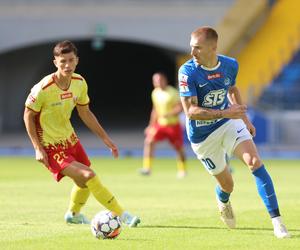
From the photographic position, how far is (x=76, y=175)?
10867 millimetres

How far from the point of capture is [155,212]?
12859 mm

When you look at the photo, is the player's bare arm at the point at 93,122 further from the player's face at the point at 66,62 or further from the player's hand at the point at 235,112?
the player's hand at the point at 235,112

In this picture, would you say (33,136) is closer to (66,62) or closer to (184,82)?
(66,62)

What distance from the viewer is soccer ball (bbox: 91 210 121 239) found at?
10.0 m

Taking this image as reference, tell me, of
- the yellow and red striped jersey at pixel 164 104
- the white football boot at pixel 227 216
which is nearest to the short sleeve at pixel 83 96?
the white football boot at pixel 227 216

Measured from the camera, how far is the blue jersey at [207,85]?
10.5 meters

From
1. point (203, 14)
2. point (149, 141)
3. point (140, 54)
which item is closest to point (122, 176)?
point (149, 141)

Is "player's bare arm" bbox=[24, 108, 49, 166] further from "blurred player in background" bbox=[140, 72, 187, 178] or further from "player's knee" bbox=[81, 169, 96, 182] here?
"blurred player in background" bbox=[140, 72, 187, 178]

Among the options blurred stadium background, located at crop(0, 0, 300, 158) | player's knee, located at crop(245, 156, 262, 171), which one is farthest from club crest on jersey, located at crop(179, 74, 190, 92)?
blurred stadium background, located at crop(0, 0, 300, 158)

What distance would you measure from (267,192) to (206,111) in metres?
1.08

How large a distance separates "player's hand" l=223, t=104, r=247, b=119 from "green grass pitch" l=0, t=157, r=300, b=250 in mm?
1285

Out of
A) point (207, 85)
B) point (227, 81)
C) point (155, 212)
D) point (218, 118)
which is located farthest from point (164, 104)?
point (218, 118)

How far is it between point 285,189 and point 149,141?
5.16m

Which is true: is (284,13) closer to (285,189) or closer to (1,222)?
(285,189)
